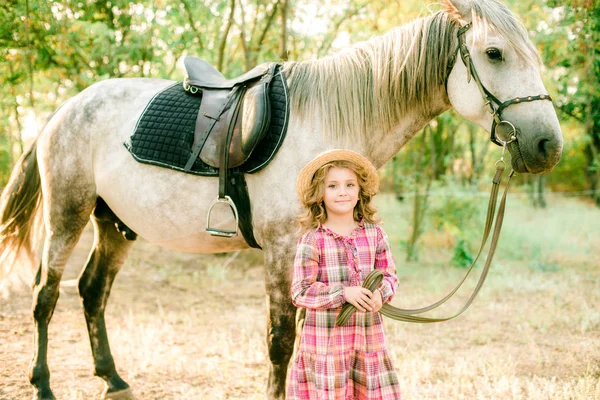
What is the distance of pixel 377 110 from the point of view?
262 cm

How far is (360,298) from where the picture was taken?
1.85 meters

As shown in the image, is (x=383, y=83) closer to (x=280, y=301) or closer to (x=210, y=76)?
(x=210, y=76)

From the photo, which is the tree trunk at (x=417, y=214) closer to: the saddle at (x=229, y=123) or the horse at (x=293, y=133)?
the horse at (x=293, y=133)

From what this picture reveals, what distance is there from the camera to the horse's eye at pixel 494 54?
239cm

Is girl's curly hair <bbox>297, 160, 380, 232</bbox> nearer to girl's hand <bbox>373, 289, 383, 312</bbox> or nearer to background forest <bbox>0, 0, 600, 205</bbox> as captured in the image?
girl's hand <bbox>373, 289, 383, 312</bbox>

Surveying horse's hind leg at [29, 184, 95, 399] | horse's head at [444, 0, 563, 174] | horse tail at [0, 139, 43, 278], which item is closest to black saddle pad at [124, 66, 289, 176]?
horse's hind leg at [29, 184, 95, 399]

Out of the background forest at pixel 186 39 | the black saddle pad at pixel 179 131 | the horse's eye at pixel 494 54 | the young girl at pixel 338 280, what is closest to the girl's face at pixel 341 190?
the young girl at pixel 338 280

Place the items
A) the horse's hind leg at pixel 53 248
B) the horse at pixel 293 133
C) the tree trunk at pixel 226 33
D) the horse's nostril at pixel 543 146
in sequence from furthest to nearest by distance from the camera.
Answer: the tree trunk at pixel 226 33 < the horse's hind leg at pixel 53 248 < the horse at pixel 293 133 < the horse's nostril at pixel 543 146

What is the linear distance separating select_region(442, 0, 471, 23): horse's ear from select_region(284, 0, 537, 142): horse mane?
0.03m

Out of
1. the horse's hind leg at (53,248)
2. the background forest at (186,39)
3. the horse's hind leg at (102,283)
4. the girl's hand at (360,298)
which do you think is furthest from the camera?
the background forest at (186,39)

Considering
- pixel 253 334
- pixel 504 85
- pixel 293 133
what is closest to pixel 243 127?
pixel 293 133

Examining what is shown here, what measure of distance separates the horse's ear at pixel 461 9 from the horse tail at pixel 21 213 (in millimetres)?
2774

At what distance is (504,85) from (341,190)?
1.04 metres

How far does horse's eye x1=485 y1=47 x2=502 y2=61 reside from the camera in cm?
239
